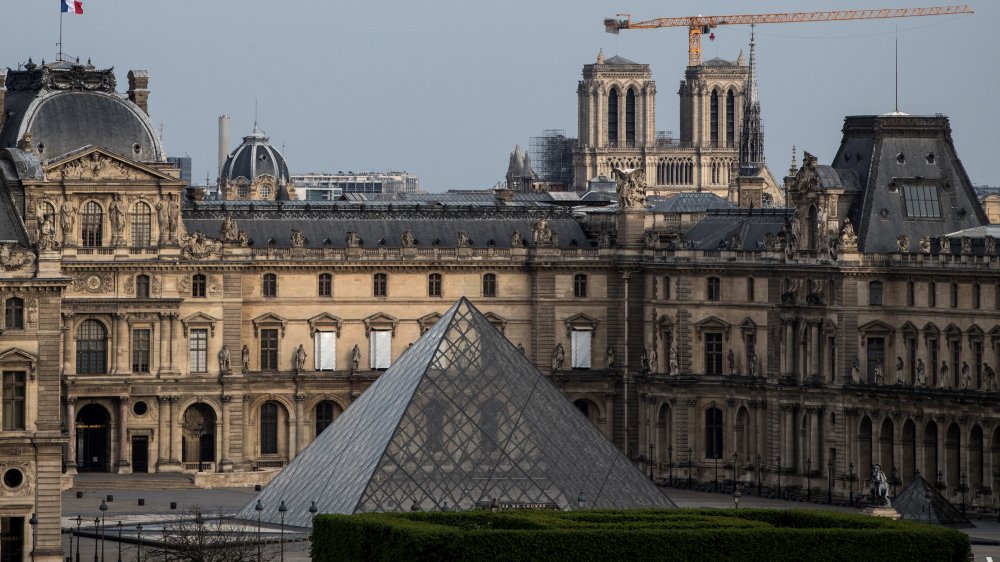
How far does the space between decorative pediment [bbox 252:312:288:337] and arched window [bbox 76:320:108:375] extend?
7.23 metres

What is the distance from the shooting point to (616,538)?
10281 centimetres

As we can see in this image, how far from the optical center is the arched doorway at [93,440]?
151875mm

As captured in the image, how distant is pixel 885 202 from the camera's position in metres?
147

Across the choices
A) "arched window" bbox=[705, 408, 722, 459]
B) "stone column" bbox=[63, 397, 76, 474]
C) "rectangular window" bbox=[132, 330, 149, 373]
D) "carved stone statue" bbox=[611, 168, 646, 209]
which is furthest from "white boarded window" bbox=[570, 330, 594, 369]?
"stone column" bbox=[63, 397, 76, 474]

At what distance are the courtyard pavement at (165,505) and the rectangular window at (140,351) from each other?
4.65 meters

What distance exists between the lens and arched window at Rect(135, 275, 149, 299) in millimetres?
152275

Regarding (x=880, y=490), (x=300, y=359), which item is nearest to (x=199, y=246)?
(x=300, y=359)

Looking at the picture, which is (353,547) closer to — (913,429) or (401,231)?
(913,429)

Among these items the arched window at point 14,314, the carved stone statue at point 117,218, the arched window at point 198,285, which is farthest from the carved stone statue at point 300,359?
the arched window at point 14,314

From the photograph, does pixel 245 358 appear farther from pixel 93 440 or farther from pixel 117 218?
pixel 117 218

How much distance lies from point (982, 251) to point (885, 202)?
28.2 feet

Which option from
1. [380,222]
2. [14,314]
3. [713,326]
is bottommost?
[14,314]

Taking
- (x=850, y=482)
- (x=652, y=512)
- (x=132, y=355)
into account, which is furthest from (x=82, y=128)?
(x=652, y=512)

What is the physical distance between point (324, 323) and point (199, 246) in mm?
7038
